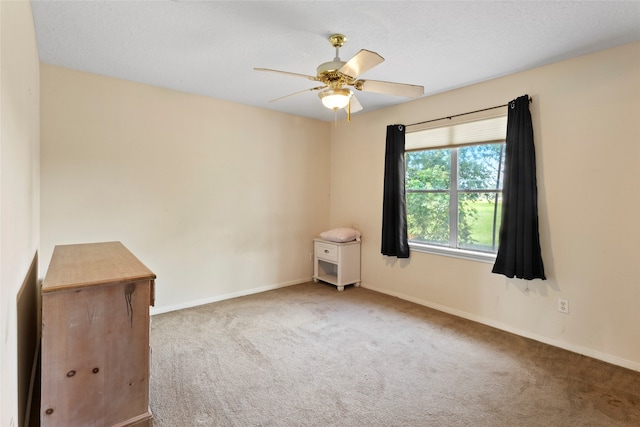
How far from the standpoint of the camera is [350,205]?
4762 mm

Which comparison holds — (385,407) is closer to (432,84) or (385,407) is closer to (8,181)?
(8,181)

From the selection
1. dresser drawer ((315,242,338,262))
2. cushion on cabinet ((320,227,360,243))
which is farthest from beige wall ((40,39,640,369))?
dresser drawer ((315,242,338,262))

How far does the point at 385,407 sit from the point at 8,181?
2.19m

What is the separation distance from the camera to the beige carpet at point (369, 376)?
1.93 meters

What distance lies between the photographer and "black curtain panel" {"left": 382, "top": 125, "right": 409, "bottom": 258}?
156 inches

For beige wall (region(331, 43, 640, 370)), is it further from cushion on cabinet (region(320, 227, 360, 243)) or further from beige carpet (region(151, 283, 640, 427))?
cushion on cabinet (region(320, 227, 360, 243))

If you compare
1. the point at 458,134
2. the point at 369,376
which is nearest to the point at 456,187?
the point at 458,134

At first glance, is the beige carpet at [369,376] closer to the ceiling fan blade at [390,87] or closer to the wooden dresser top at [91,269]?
the wooden dresser top at [91,269]

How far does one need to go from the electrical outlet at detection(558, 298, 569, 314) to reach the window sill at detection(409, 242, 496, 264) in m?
0.61

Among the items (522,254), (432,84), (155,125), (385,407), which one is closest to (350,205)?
(432,84)

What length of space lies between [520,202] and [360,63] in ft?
6.41

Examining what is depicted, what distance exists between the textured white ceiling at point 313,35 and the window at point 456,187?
62cm

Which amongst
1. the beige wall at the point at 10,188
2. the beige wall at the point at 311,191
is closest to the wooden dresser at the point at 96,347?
the beige wall at the point at 10,188

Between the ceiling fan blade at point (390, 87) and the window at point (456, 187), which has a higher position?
the ceiling fan blade at point (390, 87)
